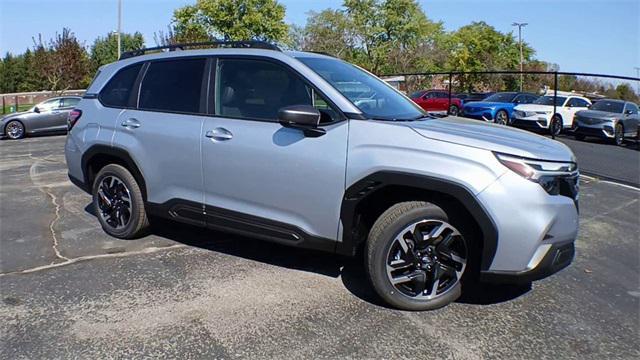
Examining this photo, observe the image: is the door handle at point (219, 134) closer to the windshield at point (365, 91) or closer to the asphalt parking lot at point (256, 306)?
the windshield at point (365, 91)

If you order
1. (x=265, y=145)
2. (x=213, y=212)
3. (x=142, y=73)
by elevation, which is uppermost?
(x=142, y=73)

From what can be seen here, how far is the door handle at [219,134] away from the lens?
4.12 metres

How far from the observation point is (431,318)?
353 cm

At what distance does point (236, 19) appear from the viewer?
50000 mm

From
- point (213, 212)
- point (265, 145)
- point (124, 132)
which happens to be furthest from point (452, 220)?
point (124, 132)

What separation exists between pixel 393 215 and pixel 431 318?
74 centimetres

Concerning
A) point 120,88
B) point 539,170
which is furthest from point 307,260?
point 120,88

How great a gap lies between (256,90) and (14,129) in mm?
16359

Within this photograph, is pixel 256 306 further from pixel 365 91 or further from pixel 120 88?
pixel 120 88

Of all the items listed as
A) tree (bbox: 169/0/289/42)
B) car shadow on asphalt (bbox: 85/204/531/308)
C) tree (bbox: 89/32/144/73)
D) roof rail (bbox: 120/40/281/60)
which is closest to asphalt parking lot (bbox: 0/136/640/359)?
car shadow on asphalt (bbox: 85/204/531/308)

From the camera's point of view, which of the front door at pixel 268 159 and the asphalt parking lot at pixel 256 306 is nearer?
the asphalt parking lot at pixel 256 306

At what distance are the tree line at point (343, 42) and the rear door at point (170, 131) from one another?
2967 cm

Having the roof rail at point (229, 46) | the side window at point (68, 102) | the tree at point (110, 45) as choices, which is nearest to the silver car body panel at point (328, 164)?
the roof rail at point (229, 46)

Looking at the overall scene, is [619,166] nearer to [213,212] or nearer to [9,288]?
[213,212]
